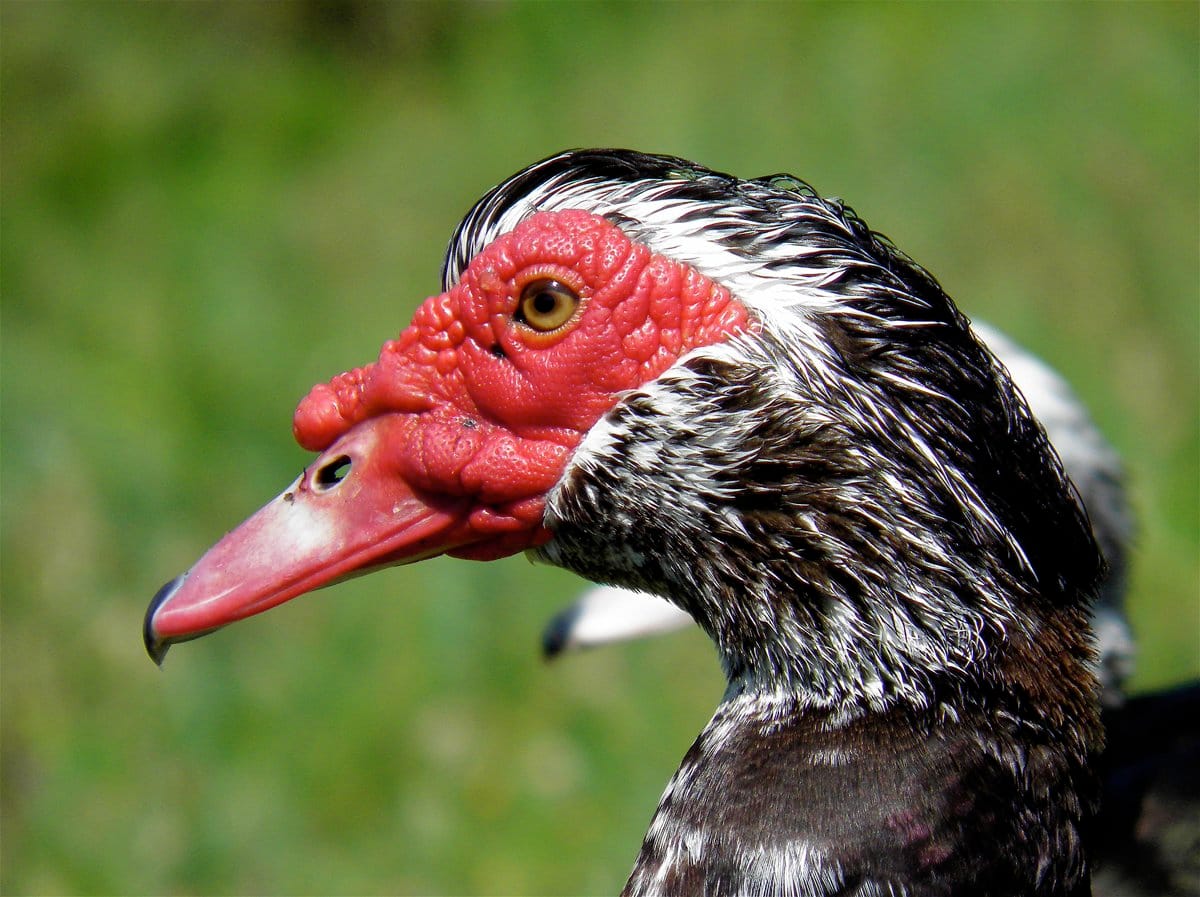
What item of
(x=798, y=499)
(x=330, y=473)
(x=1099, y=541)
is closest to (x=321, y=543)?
(x=330, y=473)

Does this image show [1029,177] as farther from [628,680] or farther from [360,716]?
[360,716]

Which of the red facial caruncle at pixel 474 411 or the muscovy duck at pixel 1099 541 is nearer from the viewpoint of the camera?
the red facial caruncle at pixel 474 411

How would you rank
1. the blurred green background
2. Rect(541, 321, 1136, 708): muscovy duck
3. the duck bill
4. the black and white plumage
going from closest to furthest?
the black and white plumage < the duck bill < Rect(541, 321, 1136, 708): muscovy duck < the blurred green background

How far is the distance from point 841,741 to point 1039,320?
402 centimetres

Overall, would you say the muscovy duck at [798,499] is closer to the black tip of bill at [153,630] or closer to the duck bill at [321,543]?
the duck bill at [321,543]

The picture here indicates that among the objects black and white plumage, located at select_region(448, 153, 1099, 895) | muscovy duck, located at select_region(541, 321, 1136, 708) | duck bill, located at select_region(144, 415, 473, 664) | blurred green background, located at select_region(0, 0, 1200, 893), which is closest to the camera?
black and white plumage, located at select_region(448, 153, 1099, 895)

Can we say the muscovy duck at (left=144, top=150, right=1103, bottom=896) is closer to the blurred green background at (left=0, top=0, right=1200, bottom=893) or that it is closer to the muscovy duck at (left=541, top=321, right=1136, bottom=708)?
the muscovy duck at (left=541, top=321, right=1136, bottom=708)

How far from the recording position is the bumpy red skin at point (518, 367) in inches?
75.0

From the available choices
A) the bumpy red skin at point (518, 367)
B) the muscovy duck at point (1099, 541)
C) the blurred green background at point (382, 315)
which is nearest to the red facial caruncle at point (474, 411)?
the bumpy red skin at point (518, 367)

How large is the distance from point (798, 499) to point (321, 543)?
72cm

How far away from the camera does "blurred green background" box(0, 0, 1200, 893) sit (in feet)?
13.7

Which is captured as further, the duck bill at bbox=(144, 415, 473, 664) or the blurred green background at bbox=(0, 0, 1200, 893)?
the blurred green background at bbox=(0, 0, 1200, 893)

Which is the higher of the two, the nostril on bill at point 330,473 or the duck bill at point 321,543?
the nostril on bill at point 330,473

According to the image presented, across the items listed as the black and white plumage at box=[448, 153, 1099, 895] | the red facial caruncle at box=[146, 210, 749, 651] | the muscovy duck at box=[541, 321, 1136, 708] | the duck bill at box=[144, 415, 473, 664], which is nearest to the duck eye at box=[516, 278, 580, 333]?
the red facial caruncle at box=[146, 210, 749, 651]
